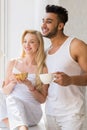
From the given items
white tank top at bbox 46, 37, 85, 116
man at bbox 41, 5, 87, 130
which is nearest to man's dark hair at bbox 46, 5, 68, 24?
man at bbox 41, 5, 87, 130

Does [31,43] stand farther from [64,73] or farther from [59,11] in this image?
[64,73]

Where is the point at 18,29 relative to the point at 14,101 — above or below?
above

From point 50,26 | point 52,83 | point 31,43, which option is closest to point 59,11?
point 50,26

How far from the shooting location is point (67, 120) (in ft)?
4.91

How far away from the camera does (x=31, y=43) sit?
5.64 feet

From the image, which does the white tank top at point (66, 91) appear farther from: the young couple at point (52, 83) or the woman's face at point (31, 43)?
the woman's face at point (31, 43)

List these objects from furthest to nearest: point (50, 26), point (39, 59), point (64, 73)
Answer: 1. point (39, 59)
2. point (50, 26)
3. point (64, 73)

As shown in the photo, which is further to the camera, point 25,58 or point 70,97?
point 25,58

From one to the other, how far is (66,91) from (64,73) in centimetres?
12

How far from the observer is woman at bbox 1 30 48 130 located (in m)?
1.62

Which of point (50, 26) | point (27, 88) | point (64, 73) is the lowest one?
point (27, 88)

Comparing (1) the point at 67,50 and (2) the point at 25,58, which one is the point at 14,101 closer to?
(2) the point at 25,58

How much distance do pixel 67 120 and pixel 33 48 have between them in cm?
47

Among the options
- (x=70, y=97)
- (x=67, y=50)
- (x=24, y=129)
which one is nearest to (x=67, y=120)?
(x=70, y=97)
